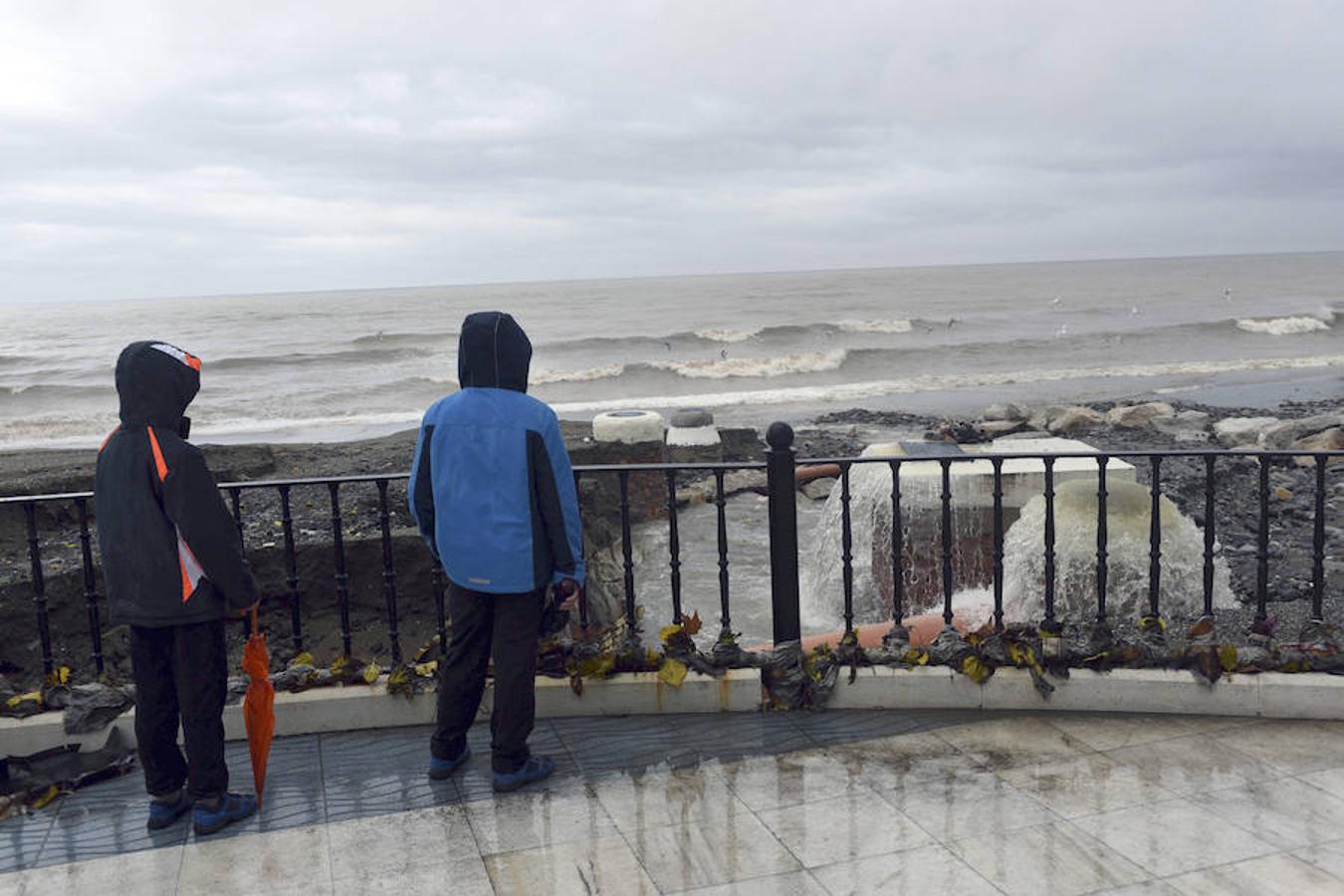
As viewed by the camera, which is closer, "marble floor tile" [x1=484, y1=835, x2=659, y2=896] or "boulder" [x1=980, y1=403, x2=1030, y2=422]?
"marble floor tile" [x1=484, y1=835, x2=659, y2=896]

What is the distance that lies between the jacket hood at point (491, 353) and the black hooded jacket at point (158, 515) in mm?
1024

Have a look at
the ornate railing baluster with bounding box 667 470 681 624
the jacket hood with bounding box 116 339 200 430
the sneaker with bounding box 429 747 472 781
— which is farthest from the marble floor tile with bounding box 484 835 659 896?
the jacket hood with bounding box 116 339 200 430

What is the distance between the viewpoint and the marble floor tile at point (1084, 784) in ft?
13.2

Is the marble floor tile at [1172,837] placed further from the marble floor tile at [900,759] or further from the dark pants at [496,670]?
the dark pants at [496,670]

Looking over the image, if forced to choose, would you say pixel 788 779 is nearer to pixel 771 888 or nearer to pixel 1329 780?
pixel 771 888

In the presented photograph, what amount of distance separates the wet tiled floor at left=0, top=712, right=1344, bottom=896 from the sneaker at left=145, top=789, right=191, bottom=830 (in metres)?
0.06

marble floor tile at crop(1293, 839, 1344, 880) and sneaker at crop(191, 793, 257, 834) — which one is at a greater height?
sneaker at crop(191, 793, 257, 834)

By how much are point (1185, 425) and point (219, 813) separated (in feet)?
76.8

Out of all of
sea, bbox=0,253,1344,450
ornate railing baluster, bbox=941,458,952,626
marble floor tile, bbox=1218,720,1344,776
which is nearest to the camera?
marble floor tile, bbox=1218,720,1344,776

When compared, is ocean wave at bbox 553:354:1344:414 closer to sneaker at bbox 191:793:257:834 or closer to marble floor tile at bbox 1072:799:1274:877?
sneaker at bbox 191:793:257:834

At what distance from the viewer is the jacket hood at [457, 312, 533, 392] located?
4.25 m

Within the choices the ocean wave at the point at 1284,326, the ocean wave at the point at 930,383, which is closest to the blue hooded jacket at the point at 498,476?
the ocean wave at the point at 930,383

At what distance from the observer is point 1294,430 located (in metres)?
19.5

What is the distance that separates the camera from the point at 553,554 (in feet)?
14.1
